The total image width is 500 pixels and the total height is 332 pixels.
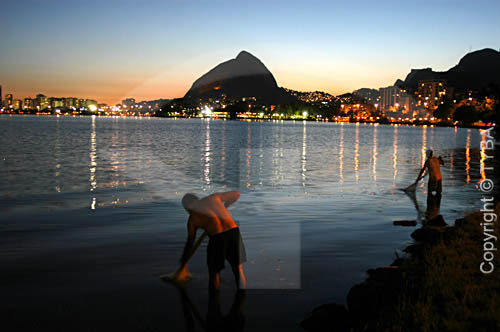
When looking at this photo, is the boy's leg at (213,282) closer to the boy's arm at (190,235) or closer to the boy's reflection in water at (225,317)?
the boy's reflection in water at (225,317)

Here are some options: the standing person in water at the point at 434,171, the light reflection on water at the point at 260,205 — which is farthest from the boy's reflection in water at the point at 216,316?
the standing person in water at the point at 434,171

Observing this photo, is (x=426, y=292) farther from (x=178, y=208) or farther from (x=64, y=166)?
(x=64, y=166)

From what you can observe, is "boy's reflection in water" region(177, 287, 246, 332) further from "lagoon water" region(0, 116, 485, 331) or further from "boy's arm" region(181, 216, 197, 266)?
"boy's arm" region(181, 216, 197, 266)

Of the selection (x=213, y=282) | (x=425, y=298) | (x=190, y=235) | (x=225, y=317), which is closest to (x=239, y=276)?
(x=213, y=282)

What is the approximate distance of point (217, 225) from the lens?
22.1ft

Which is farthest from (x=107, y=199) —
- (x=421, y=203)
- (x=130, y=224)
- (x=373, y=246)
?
(x=421, y=203)

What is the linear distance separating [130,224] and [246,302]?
6.92 metres

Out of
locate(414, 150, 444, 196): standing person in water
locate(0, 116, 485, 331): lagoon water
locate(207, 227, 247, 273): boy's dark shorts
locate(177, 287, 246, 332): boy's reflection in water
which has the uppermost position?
locate(414, 150, 444, 196): standing person in water

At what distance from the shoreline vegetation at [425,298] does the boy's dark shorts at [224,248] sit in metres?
1.49

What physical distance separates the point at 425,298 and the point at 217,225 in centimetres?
347

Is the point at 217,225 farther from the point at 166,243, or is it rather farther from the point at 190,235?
the point at 166,243

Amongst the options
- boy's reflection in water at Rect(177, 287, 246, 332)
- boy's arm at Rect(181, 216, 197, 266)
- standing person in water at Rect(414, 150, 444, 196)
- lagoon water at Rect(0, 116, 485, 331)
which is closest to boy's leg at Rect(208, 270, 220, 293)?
boy's reflection in water at Rect(177, 287, 246, 332)

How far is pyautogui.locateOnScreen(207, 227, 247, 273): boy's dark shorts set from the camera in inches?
270

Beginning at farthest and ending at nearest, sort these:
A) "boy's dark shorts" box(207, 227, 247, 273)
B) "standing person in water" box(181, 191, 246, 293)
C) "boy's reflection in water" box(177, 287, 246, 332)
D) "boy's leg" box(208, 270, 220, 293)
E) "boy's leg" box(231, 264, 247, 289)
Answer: "boy's leg" box(208, 270, 220, 293) → "boy's leg" box(231, 264, 247, 289) → "boy's dark shorts" box(207, 227, 247, 273) → "boy's reflection in water" box(177, 287, 246, 332) → "standing person in water" box(181, 191, 246, 293)
